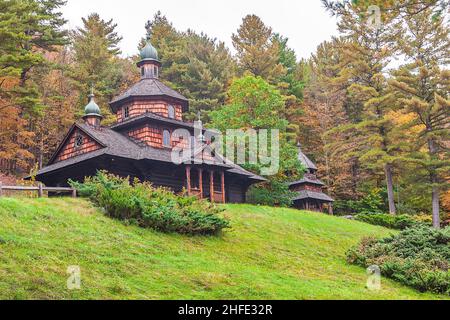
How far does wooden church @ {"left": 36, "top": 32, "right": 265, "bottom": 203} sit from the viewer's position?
3325 cm

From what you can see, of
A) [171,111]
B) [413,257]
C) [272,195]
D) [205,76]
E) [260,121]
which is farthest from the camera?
[205,76]

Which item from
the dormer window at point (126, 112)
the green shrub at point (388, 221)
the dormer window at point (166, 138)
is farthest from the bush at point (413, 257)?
the dormer window at point (126, 112)

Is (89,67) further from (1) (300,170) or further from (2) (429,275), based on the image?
(2) (429,275)

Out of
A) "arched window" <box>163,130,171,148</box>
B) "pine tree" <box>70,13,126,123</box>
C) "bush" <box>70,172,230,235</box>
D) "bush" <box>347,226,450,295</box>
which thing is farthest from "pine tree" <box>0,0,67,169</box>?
"bush" <box>347,226,450,295</box>

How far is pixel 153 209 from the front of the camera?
2158 centimetres

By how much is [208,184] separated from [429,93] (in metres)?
17.6

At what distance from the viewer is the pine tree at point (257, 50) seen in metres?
58.3

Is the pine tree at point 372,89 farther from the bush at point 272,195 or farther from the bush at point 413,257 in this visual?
the bush at point 413,257

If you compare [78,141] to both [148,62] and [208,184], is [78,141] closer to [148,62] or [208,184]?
[208,184]

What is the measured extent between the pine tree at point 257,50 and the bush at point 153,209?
35558mm

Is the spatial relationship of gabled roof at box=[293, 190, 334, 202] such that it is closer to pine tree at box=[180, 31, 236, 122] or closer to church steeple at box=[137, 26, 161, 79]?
pine tree at box=[180, 31, 236, 122]

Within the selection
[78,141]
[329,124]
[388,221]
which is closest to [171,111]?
[78,141]
